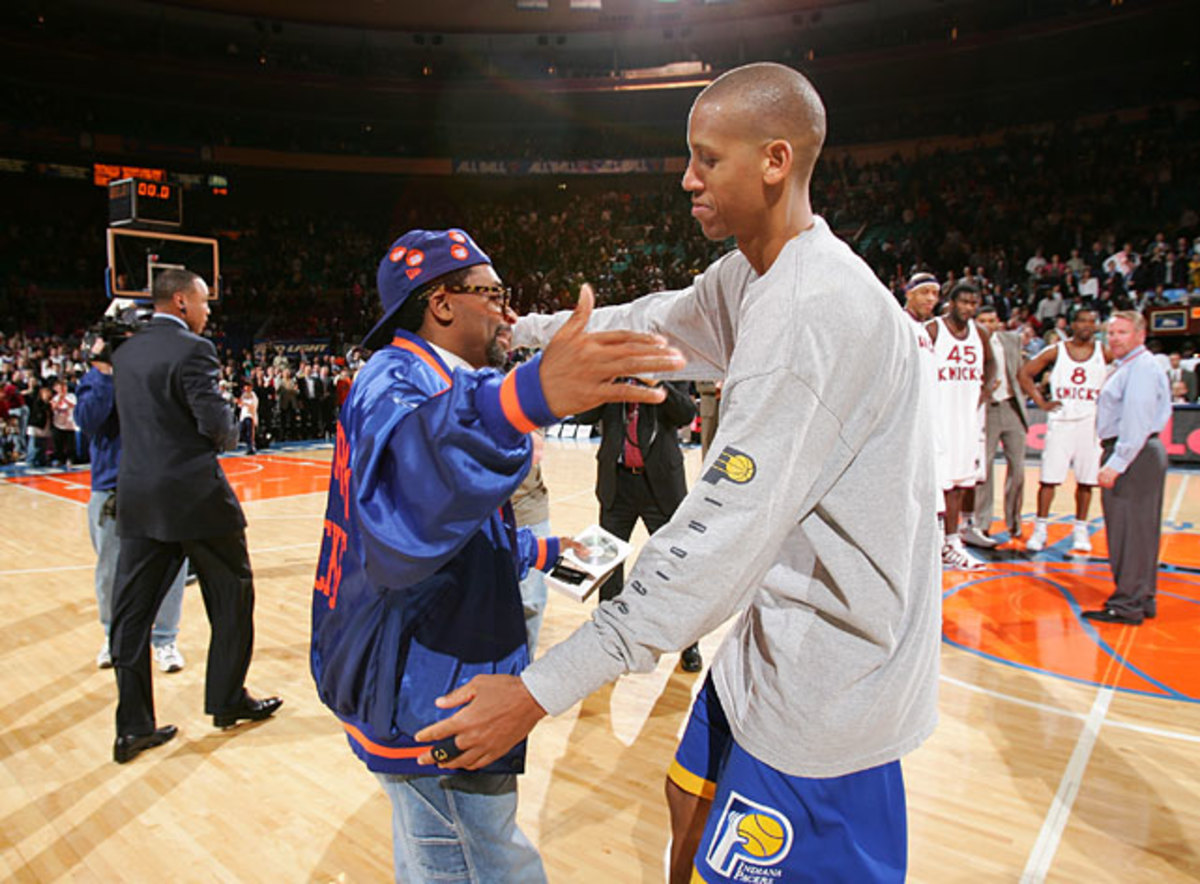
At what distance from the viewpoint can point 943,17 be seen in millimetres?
23125

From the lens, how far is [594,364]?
1.22 meters

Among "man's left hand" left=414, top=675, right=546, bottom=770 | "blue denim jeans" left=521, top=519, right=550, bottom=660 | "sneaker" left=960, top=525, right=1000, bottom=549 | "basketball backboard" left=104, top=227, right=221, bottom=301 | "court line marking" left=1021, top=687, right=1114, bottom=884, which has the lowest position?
"court line marking" left=1021, top=687, right=1114, bottom=884

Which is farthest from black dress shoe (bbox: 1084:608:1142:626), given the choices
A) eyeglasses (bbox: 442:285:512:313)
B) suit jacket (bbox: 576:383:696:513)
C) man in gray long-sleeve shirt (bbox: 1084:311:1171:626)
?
eyeglasses (bbox: 442:285:512:313)

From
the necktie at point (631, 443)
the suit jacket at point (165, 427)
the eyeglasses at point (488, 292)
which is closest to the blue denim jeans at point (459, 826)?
A: the eyeglasses at point (488, 292)

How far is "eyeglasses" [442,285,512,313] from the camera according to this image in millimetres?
1687

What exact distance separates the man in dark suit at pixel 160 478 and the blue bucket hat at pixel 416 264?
2.28 meters

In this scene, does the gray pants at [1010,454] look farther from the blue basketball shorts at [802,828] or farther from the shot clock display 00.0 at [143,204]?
the shot clock display 00.0 at [143,204]

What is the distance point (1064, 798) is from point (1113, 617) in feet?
8.28

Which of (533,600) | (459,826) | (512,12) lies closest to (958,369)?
(533,600)

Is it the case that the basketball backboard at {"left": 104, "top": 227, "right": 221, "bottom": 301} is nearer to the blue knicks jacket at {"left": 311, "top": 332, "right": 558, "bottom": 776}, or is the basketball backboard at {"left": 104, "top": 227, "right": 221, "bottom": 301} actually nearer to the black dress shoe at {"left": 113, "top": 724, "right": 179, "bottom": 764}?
the black dress shoe at {"left": 113, "top": 724, "right": 179, "bottom": 764}

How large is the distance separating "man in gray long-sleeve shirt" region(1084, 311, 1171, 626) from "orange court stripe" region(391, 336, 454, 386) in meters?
4.91

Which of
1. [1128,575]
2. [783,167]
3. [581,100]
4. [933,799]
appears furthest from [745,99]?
[581,100]

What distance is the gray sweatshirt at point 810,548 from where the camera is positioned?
1227 millimetres

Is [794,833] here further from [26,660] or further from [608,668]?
[26,660]
